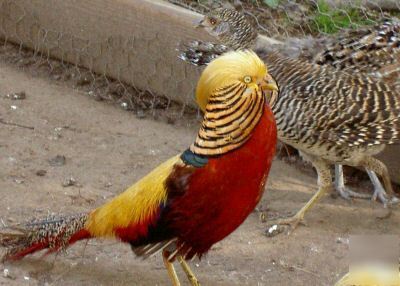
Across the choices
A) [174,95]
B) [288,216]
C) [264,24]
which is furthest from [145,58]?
[288,216]

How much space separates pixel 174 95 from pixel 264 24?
76cm

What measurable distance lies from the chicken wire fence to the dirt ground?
149 mm

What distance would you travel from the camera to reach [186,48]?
5.26 m

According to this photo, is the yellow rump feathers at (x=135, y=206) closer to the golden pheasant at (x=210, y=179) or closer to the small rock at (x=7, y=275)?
the golden pheasant at (x=210, y=179)

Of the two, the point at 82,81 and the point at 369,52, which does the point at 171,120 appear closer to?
the point at 82,81

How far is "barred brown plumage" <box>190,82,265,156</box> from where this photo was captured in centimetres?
368

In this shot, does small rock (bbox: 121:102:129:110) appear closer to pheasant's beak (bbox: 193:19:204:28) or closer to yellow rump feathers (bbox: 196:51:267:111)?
pheasant's beak (bbox: 193:19:204:28)

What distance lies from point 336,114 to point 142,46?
70.8 inches

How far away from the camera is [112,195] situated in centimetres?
504

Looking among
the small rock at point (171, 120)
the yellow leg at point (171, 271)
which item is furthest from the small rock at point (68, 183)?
the yellow leg at point (171, 271)

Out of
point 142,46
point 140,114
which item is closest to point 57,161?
point 140,114

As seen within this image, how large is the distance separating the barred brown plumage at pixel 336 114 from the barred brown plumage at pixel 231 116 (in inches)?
40.0

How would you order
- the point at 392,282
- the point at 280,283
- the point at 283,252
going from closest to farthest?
1. the point at 392,282
2. the point at 280,283
3. the point at 283,252

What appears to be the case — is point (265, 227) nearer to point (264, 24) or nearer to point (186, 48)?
point (186, 48)
